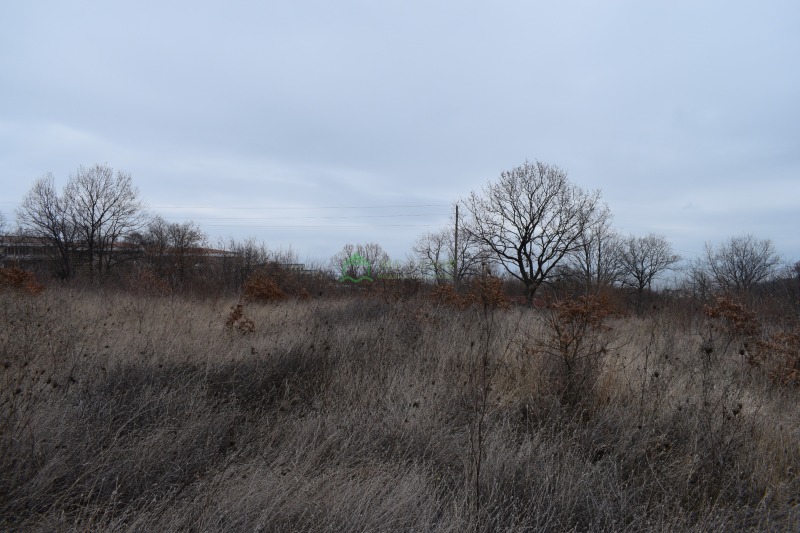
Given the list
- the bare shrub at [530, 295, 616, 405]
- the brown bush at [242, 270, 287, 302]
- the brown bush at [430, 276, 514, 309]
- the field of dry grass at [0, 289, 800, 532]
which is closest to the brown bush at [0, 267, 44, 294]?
the brown bush at [242, 270, 287, 302]

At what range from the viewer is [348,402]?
461 cm

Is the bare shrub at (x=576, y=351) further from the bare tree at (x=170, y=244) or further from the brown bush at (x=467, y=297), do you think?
the bare tree at (x=170, y=244)

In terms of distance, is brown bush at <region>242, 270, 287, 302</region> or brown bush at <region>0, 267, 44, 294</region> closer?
brown bush at <region>0, 267, 44, 294</region>

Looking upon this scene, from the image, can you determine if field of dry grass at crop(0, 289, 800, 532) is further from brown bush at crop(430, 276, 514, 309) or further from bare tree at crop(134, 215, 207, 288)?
bare tree at crop(134, 215, 207, 288)

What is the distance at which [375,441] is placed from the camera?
147 inches

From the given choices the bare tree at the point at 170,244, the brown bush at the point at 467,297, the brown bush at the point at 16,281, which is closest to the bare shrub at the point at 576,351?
the brown bush at the point at 467,297

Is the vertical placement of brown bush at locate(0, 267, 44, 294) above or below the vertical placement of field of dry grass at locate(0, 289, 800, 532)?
above

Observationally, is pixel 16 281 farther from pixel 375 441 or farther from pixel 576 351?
pixel 576 351

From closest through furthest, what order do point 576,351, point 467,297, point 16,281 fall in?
point 576,351 < point 467,297 < point 16,281

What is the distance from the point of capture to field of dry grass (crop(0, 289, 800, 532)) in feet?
9.12

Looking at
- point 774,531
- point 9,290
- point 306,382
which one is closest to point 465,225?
point 9,290

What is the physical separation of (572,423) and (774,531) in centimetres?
148

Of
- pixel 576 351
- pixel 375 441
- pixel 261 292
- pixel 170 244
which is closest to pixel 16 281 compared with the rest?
pixel 261 292

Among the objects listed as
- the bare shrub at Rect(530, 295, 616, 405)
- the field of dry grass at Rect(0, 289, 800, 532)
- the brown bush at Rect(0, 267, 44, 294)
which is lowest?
the field of dry grass at Rect(0, 289, 800, 532)
